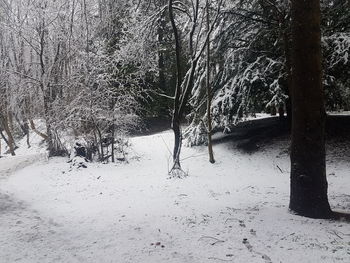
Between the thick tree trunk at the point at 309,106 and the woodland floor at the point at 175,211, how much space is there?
1.45 feet

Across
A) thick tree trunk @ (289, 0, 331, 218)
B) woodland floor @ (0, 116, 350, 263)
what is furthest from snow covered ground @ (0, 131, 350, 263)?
thick tree trunk @ (289, 0, 331, 218)

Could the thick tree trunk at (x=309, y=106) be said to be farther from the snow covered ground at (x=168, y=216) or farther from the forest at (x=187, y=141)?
the snow covered ground at (x=168, y=216)

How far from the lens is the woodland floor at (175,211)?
17.1ft

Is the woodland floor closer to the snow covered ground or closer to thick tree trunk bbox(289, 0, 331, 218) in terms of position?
the snow covered ground

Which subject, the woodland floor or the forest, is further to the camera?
the forest

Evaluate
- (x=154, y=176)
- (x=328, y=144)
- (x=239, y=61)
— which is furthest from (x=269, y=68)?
(x=154, y=176)

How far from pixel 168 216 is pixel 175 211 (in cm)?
32

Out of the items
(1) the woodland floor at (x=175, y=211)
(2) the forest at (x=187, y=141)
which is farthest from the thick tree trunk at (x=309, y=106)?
(1) the woodland floor at (x=175, y=211)

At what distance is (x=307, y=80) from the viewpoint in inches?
238

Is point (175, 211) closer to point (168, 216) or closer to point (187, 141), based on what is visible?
point (168, 216)

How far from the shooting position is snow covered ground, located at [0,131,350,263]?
5.19m

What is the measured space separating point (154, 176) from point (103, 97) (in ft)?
12.3

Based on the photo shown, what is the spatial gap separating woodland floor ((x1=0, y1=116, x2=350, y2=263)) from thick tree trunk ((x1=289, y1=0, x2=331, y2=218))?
441 mm

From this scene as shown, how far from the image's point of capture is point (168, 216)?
691cm
